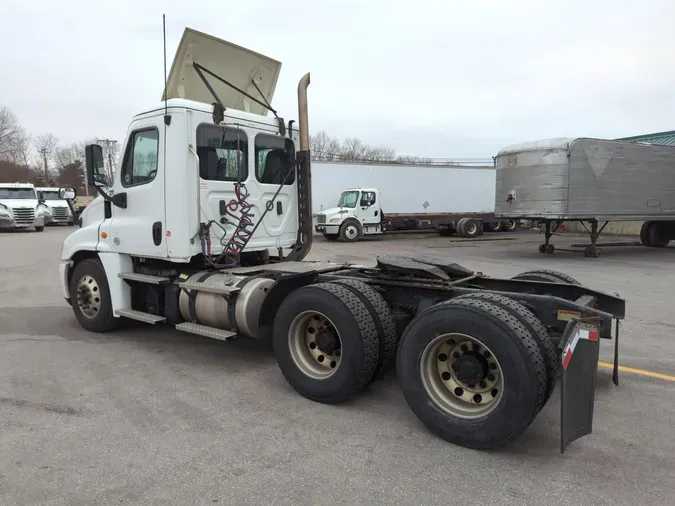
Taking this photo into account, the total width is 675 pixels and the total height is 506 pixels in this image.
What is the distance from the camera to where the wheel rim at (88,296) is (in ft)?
20.4

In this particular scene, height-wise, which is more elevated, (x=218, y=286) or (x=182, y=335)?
(x=218, y=286)

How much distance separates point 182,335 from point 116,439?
9.53 ft

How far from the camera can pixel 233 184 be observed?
5.63 metres

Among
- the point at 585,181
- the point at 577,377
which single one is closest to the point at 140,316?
the point at 577,377

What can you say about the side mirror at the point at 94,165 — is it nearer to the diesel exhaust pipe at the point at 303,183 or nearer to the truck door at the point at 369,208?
the diesel exhaust pipe at the point at 303,183

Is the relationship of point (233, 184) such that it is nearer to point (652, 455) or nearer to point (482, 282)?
point (482, 282)

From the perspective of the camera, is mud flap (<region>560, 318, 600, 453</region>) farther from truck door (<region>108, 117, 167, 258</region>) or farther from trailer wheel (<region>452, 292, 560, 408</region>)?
truck door (<region>108, 117, 167, 258</region>)

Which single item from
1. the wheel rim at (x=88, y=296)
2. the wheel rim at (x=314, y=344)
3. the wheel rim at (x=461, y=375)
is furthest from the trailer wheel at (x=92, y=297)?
the wheel rim at (x=461, y=375)

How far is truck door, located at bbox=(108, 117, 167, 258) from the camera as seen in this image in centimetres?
538

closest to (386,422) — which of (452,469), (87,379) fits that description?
(452,469)

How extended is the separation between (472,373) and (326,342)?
130 cm

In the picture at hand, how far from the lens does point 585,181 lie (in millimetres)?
14656

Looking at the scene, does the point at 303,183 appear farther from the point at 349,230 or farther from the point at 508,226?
the point at 508,226

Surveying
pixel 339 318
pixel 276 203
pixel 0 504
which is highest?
pixel 276 203
